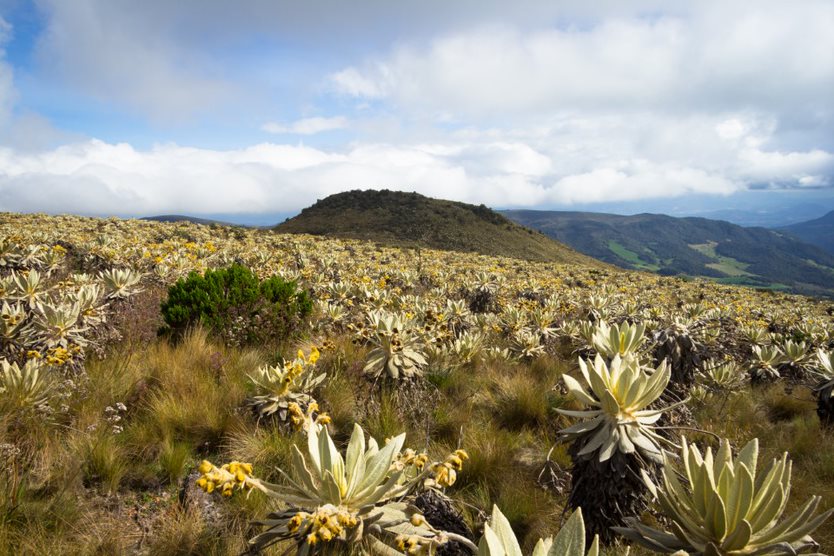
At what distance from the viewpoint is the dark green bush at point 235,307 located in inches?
241

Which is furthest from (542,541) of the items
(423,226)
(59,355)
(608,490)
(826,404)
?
(423,226)

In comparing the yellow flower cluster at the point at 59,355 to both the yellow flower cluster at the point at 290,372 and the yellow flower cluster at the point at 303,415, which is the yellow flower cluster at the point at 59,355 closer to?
the yellow flower cluster at the point at 290,372

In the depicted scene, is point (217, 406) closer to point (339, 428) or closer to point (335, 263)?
point (339, 428)

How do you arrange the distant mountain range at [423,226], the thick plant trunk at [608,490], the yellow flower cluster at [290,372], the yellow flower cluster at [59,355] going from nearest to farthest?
the thick plant trunk at [608,490], the yellow flower cluster at [290,372], the yellow flower cluster at [59,355], the distant mountain range at [423,226]

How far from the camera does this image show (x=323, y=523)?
1582 millimetres

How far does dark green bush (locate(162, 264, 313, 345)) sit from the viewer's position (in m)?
6.13

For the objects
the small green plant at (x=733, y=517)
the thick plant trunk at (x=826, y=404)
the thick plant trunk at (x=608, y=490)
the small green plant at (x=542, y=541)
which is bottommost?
the thick plant trunk at (x=826, y=404)

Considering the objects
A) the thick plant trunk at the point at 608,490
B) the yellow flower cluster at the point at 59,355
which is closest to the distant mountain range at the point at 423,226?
the yellow flower cluster at the point at 59,355

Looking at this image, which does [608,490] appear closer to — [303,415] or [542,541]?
[542,541]

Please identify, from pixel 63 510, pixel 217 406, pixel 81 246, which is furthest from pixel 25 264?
pixel 63 510

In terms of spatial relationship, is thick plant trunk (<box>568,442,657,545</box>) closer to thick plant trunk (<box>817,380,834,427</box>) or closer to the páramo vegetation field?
the páramo vegetation field

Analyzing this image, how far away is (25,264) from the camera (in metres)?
7.51

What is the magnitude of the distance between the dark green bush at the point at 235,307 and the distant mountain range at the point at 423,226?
39.3 metres

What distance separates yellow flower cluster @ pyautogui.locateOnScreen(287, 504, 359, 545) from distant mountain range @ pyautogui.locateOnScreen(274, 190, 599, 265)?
44534 millimetres
